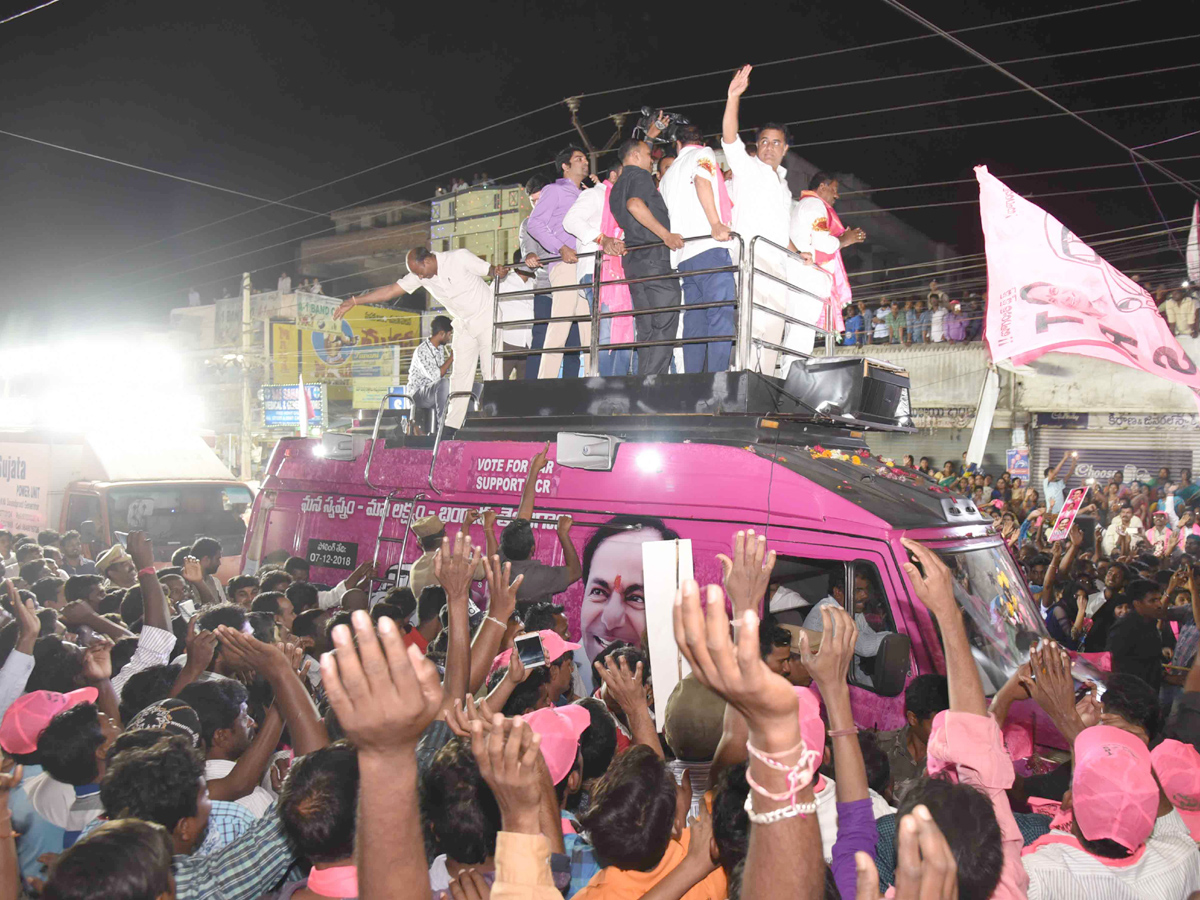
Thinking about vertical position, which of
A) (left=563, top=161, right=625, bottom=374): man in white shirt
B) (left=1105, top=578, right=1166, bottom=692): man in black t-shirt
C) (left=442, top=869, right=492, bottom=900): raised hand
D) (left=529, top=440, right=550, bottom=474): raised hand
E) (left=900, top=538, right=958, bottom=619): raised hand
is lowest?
(left=1105, top=578, right=1166, bottom=692): man in black t-shirt

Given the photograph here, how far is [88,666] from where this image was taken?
4125mm

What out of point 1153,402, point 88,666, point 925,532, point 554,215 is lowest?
point 88,666

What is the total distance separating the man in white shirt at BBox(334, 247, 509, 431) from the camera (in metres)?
A: 7.35

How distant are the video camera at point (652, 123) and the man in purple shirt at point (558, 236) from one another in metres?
0.61

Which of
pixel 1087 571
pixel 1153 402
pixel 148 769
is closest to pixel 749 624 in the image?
pixel 148 769

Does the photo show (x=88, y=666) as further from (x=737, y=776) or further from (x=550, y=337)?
(x=550, y=337)

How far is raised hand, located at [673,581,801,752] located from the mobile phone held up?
1.75 metres

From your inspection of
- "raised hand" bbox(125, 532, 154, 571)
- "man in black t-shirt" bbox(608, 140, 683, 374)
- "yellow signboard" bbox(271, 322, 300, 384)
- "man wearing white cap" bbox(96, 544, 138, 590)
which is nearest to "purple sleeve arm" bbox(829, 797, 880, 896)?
"man in black t-shirt" bbox(608, 140, 683, 374)

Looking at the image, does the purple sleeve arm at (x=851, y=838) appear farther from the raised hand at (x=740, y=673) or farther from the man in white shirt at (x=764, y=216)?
the man in white shirt at (x=764, y=216)

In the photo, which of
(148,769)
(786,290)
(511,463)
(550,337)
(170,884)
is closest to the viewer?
(170,884)

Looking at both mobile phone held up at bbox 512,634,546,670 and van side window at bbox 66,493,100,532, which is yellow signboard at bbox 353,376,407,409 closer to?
van side window at bbox 66,493,100,532

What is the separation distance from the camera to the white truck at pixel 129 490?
36.9ft

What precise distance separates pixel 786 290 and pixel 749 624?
17.8 feet

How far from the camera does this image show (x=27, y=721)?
11.2 ft
